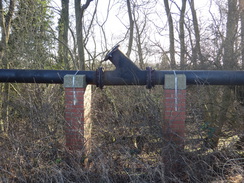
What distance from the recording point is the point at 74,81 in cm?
476

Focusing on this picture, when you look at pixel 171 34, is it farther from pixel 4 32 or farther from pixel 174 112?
pixel 4 32

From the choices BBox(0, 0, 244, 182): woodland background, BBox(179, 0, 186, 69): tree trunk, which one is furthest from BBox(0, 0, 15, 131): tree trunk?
BBox(179, 0, 186, 69): tree trunk

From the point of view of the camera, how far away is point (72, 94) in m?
4.78

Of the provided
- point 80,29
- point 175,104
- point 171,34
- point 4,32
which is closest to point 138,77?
point 175,104

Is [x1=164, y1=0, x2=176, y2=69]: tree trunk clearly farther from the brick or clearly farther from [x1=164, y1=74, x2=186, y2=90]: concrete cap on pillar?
the brick

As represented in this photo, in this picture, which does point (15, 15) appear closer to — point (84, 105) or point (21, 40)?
point (21, 40)

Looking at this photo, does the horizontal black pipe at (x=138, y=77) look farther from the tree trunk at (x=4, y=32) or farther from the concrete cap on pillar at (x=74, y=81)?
the tree trunk at (x=4, y=32)

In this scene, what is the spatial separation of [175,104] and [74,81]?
6.93 ft

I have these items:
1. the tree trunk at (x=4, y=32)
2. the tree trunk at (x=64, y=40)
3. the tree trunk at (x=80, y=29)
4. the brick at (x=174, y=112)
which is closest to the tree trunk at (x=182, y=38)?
the brick at (x=174, y=112)

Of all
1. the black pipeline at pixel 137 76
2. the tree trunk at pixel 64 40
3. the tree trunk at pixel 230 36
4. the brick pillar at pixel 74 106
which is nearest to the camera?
the brick pillar at pixel 74 106

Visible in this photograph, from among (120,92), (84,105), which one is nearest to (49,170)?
(84,105)

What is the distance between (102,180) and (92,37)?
812 cm

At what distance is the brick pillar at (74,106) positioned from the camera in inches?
185

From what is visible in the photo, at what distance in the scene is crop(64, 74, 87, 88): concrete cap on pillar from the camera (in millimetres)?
4754
